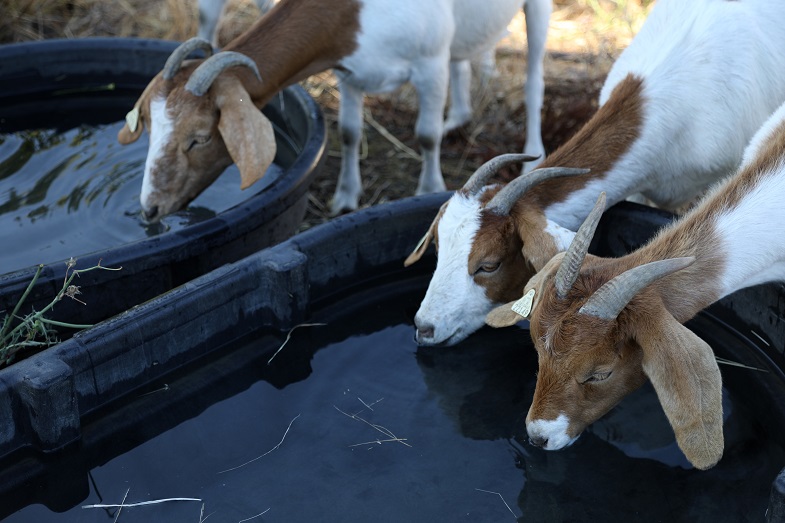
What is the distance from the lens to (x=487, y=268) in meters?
3.81

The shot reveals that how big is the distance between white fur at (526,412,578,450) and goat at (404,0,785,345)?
641mm

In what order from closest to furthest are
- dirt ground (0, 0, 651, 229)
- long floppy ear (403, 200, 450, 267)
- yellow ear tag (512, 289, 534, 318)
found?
yellow ear tag (512, 289, 534, 318) → long floppy ear (403, 200, 450, 267) → dirt ground (0, 0, 651, 229)

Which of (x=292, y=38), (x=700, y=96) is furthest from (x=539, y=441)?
(x=292, y=38)

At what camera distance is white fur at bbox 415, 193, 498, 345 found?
3777 millimetres

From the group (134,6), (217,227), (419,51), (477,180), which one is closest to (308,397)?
(217,227)

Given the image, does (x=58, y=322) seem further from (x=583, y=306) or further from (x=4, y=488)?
(x=583, y=306)

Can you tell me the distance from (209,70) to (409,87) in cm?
282

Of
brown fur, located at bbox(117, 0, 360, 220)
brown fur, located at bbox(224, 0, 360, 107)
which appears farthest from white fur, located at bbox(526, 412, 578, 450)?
brown fur, located at bbox(224, 0, 360, 107)

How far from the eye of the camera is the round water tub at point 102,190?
3.84m

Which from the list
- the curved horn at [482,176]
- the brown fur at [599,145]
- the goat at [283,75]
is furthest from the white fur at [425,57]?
the curved horn at [482,176]

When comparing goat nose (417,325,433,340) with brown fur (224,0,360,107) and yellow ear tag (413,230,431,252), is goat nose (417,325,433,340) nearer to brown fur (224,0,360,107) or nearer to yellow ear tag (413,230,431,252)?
yellow ear tag (413,230,431,252)

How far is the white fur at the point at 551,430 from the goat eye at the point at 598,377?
0.14m

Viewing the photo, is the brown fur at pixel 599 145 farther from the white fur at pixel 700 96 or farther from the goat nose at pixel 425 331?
→ the goat nose at pixel 425 331

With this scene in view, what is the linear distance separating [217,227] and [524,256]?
1237 millimetres
